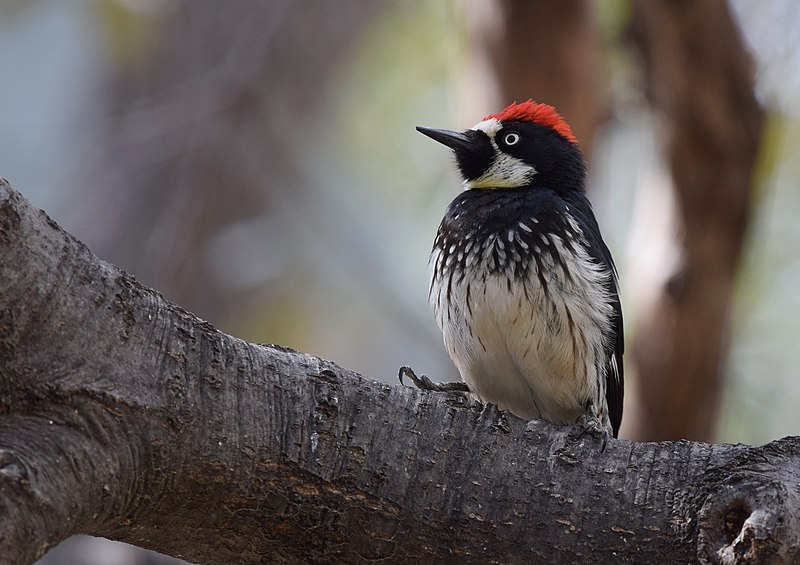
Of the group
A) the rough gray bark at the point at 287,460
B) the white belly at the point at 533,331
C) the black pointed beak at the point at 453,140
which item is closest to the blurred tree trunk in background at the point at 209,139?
the black pointed beak at the point at 453,140

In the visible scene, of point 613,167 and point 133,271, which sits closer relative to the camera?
point 133,271

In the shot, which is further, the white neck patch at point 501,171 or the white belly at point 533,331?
the white neck patch at point 501,171

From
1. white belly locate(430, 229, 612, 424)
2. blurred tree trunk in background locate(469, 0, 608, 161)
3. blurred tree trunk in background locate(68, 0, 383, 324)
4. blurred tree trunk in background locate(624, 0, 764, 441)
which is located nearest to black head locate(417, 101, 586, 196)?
white belly locate(430, 229, 612, 424)

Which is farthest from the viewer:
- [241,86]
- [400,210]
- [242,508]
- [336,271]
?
[336,271]

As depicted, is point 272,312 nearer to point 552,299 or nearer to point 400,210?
point 400,210

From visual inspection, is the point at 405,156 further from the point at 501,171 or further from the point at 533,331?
the point at 533,331

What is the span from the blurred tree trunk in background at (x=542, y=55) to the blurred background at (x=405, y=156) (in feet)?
0.04

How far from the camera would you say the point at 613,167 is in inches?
311

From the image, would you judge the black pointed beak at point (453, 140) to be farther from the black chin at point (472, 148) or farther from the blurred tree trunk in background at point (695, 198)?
the blurred tree trunk in background at point (695, 198)

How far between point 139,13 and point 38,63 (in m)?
3.66

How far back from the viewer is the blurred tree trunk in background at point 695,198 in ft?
15.5

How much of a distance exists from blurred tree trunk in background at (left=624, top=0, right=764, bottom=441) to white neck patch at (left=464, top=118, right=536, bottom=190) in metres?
1.21

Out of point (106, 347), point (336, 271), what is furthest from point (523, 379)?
point (336, 271)

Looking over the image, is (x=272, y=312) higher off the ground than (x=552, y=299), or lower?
higher
